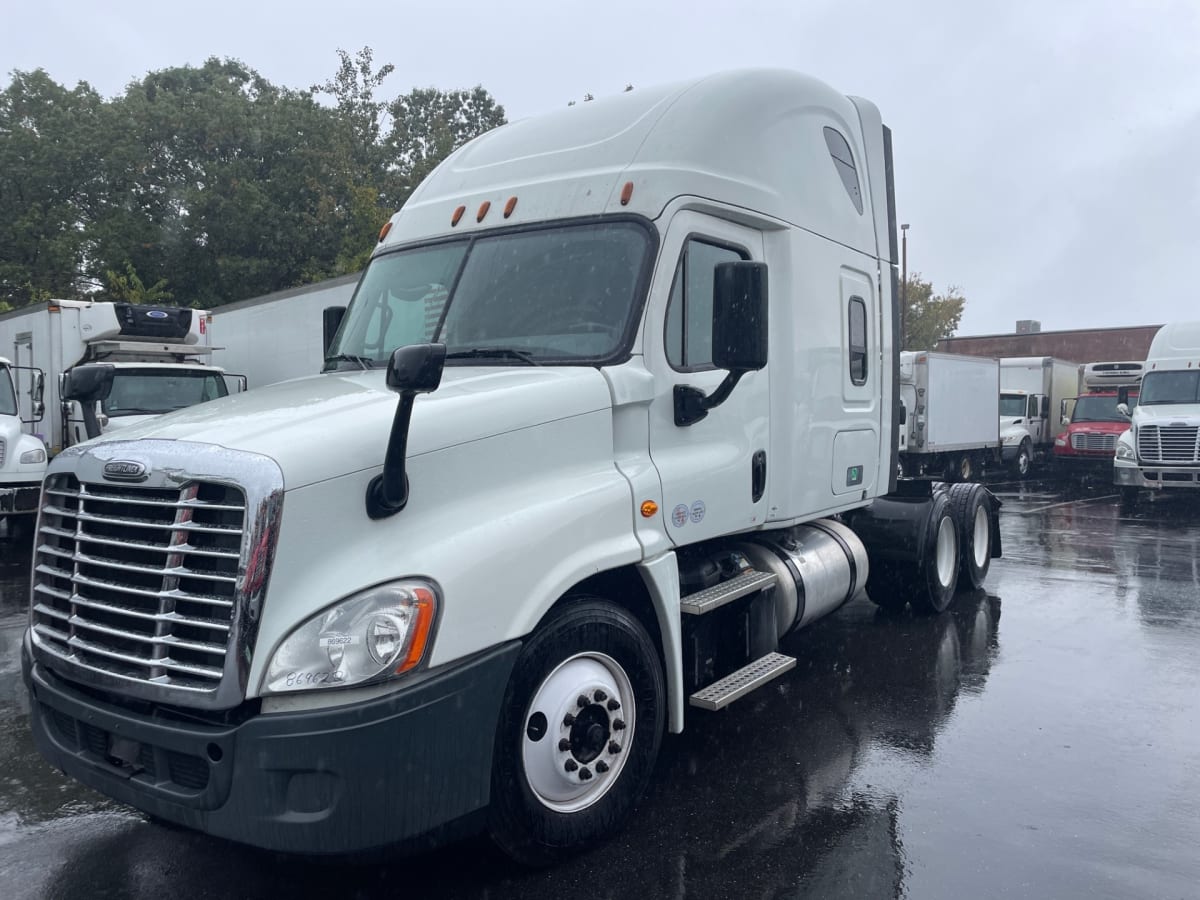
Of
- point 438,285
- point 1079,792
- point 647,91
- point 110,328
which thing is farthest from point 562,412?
point 110,328

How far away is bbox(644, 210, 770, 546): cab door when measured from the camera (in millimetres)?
4426

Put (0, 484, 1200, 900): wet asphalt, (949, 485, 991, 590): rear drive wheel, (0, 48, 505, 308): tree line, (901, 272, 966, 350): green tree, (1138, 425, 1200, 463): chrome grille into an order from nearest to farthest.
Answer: (0, 484, 1200, 900): wet asphalt, (949, 485, 991, 590): rear drive wheel, (1138, 425, 1200, 463): chrome grille, (0, 48, 505, 308): tree line, (901, 272, 966, 350): green tree

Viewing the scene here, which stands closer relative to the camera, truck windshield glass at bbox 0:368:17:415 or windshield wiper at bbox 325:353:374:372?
windshield wiper at bbox 325:353:374:372

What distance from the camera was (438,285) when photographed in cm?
486

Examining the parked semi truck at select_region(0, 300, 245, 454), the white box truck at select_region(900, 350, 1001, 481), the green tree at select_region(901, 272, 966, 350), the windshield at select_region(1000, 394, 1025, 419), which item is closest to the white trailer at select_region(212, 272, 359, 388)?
the parked semi truck at select_region(0, 300, 245, 454)

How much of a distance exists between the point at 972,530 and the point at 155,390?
36.3 feet

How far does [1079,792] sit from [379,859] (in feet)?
10.9

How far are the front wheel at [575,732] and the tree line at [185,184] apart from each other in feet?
101

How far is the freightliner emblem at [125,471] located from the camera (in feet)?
10.9

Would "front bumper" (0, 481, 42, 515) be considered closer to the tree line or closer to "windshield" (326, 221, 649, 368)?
"windshield" (326, 221, 649, 368)

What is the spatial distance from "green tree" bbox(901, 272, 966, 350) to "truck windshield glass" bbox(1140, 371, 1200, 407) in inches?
1255

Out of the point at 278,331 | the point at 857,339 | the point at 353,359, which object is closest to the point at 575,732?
the point at 353,359

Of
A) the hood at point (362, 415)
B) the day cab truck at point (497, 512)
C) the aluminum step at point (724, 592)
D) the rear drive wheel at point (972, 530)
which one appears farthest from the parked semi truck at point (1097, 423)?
the hood at point (362, 415)

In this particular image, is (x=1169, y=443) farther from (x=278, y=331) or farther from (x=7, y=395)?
(x=7, y=395)
